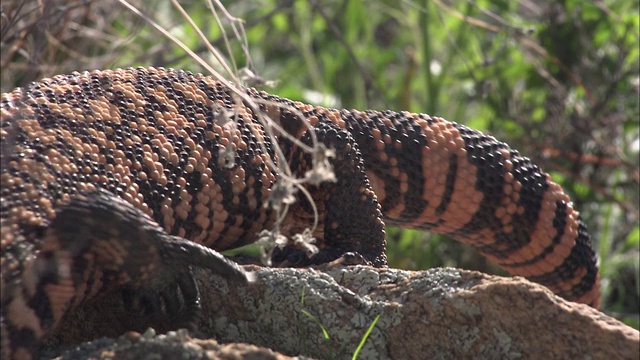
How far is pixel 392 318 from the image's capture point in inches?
80.3

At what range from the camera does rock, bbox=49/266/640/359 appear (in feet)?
6.11

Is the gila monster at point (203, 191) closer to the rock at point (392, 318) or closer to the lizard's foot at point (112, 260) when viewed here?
the lizard's foot at point (112, 260)

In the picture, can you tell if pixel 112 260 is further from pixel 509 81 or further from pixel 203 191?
pixel 509 81

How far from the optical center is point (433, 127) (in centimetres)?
308

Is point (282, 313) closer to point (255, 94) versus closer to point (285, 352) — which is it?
point (285, 352)

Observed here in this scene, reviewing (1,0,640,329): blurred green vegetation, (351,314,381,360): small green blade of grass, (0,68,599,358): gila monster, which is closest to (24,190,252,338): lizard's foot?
(0,68,599,358): gila monster

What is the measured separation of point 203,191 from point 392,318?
699 millimetres

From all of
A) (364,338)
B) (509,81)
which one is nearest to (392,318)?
(364,338)

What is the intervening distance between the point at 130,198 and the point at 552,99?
293cm

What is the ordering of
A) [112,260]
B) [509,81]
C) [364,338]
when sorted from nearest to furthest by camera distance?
[364,338], [112,260], [509,81]

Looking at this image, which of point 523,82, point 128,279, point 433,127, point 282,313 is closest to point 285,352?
point 282,313

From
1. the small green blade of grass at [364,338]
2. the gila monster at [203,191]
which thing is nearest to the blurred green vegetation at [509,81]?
the gila monster at [203,191]

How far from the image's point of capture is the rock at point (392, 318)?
186cm

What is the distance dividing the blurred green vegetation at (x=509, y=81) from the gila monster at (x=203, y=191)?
1033mm
